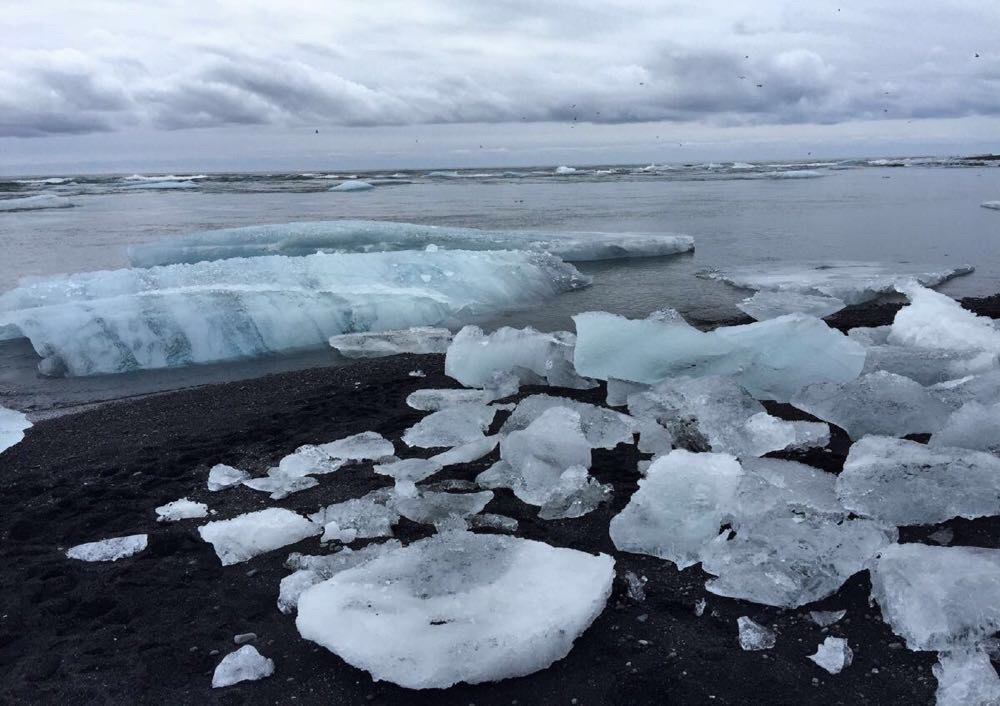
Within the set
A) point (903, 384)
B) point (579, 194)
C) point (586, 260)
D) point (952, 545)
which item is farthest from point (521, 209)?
point (952, 545)

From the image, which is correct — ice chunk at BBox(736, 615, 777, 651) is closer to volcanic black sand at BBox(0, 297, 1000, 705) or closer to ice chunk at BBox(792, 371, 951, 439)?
volcanic black sand at BBox(0, 297, 1000, 705)

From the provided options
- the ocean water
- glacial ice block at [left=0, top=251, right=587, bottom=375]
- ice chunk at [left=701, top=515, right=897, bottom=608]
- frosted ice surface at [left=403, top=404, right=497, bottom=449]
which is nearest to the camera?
ice chunk at [left=701, top=515, right=897, bottom=608]

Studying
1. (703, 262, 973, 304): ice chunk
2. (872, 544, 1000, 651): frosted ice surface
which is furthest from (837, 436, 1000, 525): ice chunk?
(703, 262, 973, 304): ice chunk

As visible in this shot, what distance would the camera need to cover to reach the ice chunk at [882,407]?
3.72 m

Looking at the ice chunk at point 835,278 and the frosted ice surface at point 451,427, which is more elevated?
the ice chunk at point 835,278

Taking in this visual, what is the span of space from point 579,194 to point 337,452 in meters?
23.0

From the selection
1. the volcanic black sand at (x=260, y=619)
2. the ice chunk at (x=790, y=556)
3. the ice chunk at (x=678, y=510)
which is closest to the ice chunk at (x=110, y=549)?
the volcanic black sand at (x=260, y=619)

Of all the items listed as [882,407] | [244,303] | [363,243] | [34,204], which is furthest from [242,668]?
[34,204]

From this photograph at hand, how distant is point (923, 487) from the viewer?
2.86 metres

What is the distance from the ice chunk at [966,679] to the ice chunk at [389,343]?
4411mm

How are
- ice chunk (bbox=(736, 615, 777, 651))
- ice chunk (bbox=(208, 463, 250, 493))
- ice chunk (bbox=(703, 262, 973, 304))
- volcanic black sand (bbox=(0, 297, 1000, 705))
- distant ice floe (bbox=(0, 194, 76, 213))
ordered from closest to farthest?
volcanic black sand (bbox=(0, 297, 1000, 705)) → ice chunk (bbox=(736, 615, 777, 651)) → ice chunk (bbox=(208, 463, 250, 493)) → ice chunk (bbox=(703, 262, 973, 304)) → distant ice floe (bbox=(0, 194, 76, 213))

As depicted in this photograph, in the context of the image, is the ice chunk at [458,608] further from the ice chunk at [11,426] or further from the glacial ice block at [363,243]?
the glacial ice block at [363,243]

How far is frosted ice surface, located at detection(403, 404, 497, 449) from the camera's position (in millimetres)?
3920

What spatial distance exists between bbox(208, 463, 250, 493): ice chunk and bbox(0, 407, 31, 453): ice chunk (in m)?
1.54
